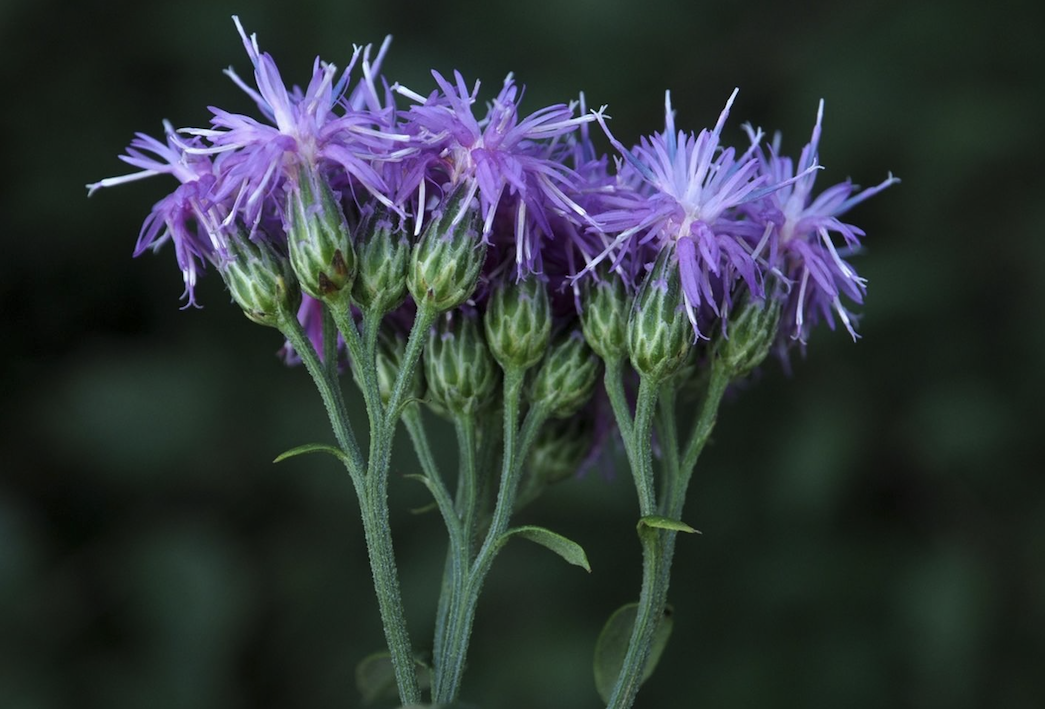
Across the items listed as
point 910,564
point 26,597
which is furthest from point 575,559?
point 26,597

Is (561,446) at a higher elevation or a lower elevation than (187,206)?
lower

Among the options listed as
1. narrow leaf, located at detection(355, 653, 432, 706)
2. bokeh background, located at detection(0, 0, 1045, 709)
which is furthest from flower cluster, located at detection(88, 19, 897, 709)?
bokeh background, located at detection(0, 0, 1045, 709)

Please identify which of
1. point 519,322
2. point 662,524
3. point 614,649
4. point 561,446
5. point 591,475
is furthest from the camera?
point 591,475

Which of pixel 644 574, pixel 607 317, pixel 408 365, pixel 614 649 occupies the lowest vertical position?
pixel 614 649

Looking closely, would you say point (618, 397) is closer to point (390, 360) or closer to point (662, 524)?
point (662, 524)

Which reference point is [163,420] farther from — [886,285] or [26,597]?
[886,285]

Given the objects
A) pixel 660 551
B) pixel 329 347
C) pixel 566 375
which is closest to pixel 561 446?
pixel 566 375

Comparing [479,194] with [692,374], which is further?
[692,374]
